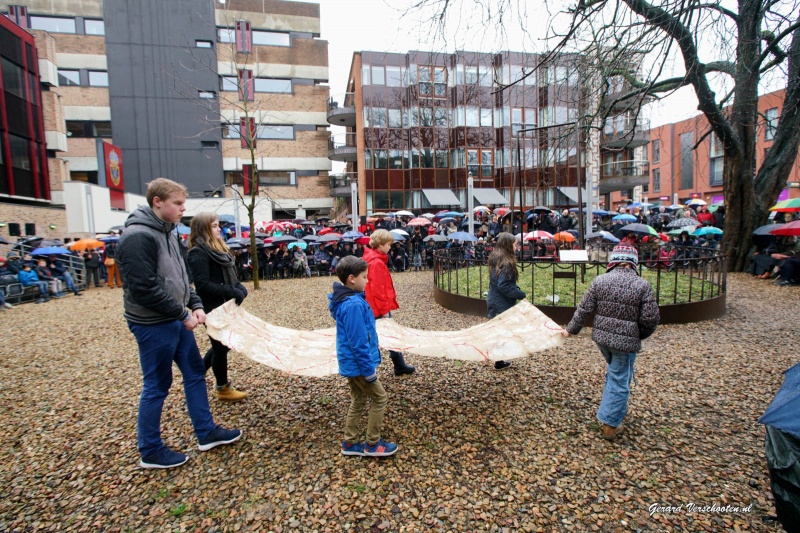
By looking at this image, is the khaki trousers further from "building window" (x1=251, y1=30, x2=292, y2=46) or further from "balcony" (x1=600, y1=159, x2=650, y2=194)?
"building window" (x1=251, y1=30, x2=292, y2=46)

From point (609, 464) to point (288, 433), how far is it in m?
2.57

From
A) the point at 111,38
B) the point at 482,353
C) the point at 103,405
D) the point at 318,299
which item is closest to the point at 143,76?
the point at 111,38

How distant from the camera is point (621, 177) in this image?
112 ft

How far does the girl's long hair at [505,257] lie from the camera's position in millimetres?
5004

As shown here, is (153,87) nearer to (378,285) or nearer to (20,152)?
(20,152)

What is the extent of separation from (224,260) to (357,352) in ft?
5.65

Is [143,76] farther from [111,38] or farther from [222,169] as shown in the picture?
[222,169]

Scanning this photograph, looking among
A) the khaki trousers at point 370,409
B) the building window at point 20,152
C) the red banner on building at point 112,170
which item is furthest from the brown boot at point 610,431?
the red banner on building at point 112,170

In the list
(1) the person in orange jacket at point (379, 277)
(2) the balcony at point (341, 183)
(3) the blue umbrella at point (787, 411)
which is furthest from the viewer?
(2) the balcony at point (341, 183)

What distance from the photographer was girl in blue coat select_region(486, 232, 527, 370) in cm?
500

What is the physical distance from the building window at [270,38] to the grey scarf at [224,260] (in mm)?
39993

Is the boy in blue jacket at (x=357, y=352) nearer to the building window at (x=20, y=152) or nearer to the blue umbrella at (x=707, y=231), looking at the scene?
the blue umbrella at (x=707, y=231)

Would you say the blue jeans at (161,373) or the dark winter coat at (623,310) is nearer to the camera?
the blue jeans at (161,373)

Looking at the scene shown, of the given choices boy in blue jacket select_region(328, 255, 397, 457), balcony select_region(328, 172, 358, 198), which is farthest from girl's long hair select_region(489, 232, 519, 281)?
balcony select_region(328, 172, 358, 198)
